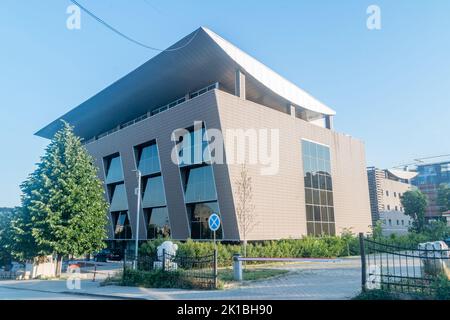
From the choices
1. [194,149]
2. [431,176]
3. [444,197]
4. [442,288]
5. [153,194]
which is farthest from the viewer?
[431,176]

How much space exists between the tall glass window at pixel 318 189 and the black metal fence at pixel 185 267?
1825 centimetres

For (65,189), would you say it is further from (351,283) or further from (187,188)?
(351,283)

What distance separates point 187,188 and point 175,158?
279cm

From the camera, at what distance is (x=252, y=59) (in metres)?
30.0

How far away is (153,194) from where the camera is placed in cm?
3194

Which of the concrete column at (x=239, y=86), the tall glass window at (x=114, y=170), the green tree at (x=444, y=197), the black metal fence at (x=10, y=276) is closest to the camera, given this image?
the black metal fence at (x=10, y=276)

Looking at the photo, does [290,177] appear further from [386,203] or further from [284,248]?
[386,203]

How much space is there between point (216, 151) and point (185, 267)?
1234 cm

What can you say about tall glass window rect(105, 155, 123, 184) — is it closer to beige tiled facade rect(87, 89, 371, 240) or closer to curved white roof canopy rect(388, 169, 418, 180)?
beige tiled facade rect(87, 89, 371, 240)

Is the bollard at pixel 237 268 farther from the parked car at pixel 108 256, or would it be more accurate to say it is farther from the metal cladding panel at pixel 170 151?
the parked car at pixel 108 256

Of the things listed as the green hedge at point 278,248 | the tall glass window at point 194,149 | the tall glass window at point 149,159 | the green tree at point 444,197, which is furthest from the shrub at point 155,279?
the green tree at point 444,197

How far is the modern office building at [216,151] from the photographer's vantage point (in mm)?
25578

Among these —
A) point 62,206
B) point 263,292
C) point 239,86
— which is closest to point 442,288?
point 263,292
